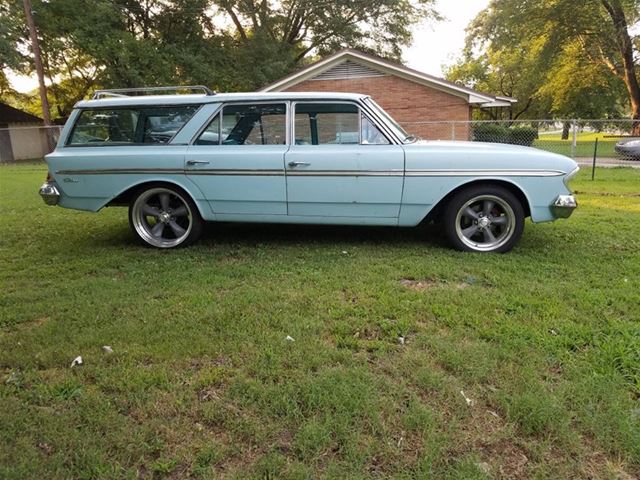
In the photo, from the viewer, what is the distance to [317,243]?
17.9 ft

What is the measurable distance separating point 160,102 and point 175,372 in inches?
138

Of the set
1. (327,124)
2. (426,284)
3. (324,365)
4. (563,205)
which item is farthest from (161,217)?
(563,205)

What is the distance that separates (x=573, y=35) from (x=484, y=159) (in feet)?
95.2

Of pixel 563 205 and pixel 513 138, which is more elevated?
pixel 513 138

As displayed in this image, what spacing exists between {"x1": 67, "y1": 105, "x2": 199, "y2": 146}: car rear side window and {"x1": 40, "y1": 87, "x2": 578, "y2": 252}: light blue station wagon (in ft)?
0.04

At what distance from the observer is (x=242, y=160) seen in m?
5.00

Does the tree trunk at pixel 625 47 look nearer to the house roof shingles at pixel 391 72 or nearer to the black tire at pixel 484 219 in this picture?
the house roof shingles at pixel 391 72

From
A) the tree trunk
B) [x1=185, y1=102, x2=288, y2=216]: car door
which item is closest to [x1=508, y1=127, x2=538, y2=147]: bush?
the tree trunk

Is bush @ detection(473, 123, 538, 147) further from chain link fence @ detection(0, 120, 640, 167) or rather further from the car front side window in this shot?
the car front side window

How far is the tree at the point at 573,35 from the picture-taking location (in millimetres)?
26281

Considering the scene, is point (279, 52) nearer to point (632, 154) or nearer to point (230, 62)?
point (230, 62)

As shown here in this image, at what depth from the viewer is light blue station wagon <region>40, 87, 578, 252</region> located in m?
4.77

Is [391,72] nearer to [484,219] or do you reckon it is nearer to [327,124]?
[327,124]

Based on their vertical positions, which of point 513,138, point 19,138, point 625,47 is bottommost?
point 513,138
